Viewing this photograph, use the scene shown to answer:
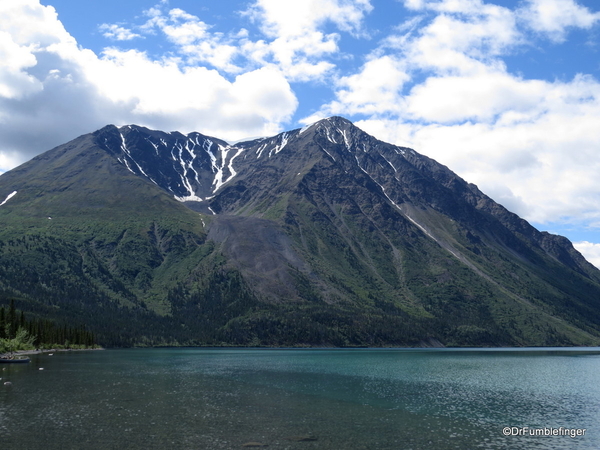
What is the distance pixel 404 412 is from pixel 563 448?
79.9 ft

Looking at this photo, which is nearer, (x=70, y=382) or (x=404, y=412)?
(x=404, y=412)

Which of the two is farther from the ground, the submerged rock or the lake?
the submerged rock

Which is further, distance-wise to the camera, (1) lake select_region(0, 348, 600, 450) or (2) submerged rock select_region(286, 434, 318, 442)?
(2) submerged rock select_region(286, 434, 318, 442)

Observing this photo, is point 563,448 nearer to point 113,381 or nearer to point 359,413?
point 359,413

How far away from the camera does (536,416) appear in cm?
7169

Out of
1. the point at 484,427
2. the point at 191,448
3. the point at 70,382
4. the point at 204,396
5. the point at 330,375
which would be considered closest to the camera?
the point at 191,448

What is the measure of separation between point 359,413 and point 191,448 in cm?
2881

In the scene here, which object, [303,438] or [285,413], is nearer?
[303,438]

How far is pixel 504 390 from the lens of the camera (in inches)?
4092

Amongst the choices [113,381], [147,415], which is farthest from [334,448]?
[113,381]

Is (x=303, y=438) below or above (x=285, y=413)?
above

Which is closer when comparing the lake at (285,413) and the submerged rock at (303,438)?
the lake at (285,413)

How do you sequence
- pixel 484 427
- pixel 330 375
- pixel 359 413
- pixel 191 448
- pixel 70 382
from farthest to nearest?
pixel 330 375, pixel 70 382, pixel 359 413, pixel 484 427, pixel 191 448

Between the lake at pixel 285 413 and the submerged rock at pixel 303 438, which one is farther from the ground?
the submerged rock at pixel 303 438
